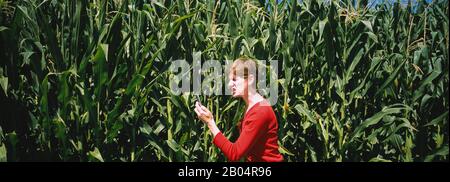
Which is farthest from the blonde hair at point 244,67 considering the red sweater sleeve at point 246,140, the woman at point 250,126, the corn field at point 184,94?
the corn field at point 184,94

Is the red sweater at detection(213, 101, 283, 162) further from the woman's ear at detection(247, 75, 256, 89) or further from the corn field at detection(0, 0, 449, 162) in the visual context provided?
the corn field at detection(0, 0, 449, 162)

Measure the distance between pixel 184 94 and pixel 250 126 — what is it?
24.1 inches

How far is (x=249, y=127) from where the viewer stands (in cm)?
247

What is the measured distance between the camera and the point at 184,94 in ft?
9.48

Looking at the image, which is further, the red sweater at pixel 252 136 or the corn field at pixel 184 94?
the corn field at pixel 184 94

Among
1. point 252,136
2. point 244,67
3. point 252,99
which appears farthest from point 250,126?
point 244,67

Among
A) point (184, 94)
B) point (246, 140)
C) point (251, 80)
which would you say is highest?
point (251, 80)

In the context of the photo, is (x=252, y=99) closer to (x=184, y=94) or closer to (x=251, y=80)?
(x=251, y=80)

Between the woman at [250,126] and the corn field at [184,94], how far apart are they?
0.41 metres

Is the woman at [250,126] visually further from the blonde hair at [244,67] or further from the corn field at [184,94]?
the corn field at [184,94]

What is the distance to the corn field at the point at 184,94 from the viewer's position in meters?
2.70

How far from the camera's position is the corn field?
270cm
